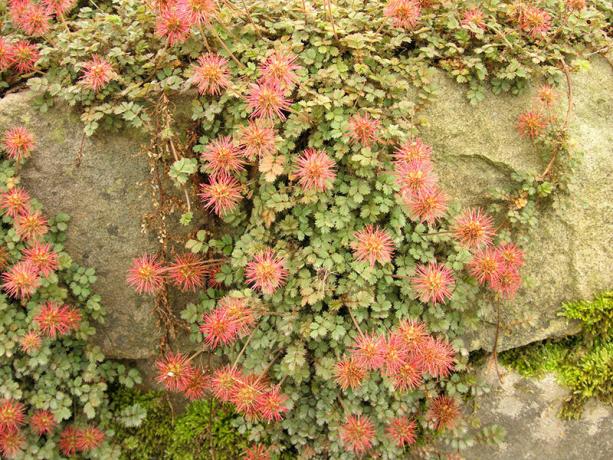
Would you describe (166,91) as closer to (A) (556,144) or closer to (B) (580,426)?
(A) (556,144)

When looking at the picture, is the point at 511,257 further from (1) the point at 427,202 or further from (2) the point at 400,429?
(2) the point at 400,429

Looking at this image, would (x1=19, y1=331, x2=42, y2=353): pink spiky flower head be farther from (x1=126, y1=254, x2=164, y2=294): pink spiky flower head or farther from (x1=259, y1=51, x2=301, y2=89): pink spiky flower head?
(x1=259, y1=51, x2=301, y2=89): pink spiky flower head

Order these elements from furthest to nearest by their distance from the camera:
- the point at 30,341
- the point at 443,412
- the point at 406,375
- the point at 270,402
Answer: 1. the point at 443,412
2. the point at 30,341
3. the point at 270,402
4. the point at 406,375

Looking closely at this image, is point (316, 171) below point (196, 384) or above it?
above

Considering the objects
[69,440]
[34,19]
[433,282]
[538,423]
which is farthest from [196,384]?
[34,19]

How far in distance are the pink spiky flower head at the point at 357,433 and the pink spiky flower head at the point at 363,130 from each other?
1360 mm

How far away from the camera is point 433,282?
257 cm

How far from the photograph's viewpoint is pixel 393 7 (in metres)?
2.71

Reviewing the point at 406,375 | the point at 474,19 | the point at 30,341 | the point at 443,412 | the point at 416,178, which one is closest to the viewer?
the point at 416,178

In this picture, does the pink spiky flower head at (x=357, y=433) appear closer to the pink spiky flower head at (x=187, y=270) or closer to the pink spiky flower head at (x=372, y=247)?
the pink spiky flower head at (x=372, y=247)

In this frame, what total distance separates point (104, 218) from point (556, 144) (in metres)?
2.46

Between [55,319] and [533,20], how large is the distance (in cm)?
293

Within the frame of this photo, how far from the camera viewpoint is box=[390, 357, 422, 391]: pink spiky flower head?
2531mm

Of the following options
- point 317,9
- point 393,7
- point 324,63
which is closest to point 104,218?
point 324,63
